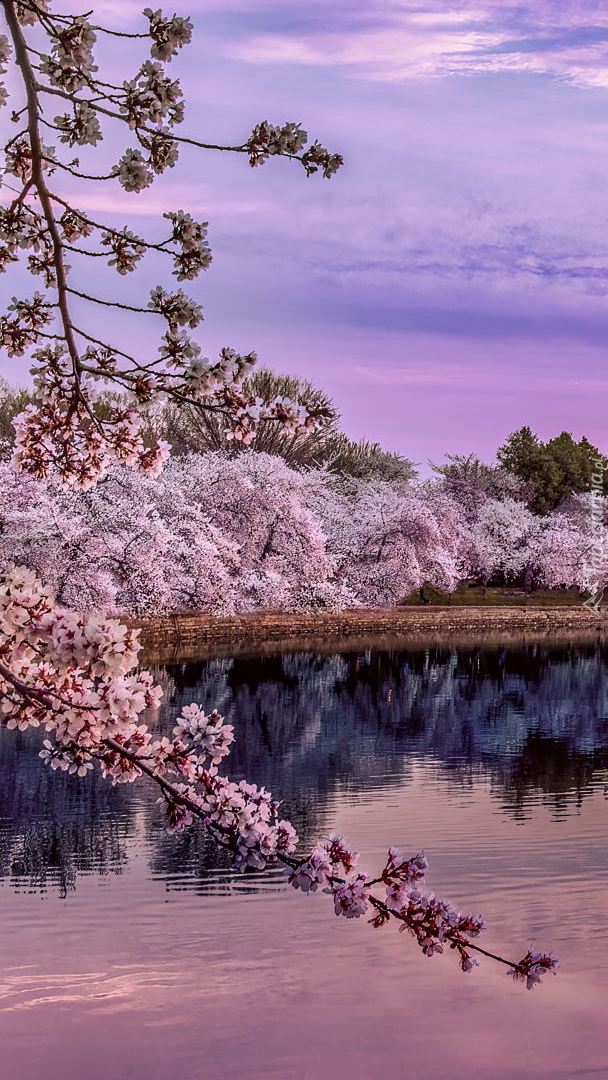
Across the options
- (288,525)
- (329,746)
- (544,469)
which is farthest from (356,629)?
(544,469)

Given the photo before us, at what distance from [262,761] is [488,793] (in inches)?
161

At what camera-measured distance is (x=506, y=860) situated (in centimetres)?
1257

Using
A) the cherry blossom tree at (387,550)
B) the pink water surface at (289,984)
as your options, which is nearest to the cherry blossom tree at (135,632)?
the pink water surface at (289,984)

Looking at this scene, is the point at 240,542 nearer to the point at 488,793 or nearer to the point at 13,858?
the point at 488,793

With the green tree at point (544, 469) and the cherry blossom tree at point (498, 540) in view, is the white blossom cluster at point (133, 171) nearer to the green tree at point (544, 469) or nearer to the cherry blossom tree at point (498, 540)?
the cherry blossom tree at point (498, 540)

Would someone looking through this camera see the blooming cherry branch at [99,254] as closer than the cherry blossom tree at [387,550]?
Yes

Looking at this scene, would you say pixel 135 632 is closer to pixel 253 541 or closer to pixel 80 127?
pixel 80 127

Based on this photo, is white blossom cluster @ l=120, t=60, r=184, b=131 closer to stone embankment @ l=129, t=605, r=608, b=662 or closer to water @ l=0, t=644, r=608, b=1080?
water @ l=0, t=644, r=608, b=1080

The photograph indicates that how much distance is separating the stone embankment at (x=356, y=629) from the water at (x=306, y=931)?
42.9 ft

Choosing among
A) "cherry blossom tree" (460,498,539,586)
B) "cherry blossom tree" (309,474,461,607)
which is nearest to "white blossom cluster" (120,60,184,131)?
"cherry blossom tree" (309,474,461,607)

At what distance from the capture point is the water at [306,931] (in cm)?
782

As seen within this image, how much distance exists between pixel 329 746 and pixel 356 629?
2120cm

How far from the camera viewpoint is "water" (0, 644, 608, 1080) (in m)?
7.82

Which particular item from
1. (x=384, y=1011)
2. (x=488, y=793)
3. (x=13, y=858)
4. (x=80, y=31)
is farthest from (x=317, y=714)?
(x=80, y=31)
